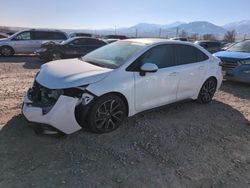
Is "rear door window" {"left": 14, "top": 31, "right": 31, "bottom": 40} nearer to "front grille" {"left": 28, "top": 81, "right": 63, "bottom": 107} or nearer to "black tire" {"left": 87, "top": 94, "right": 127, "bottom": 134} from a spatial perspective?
"front grille" {"left": 28, "top": 81, "right": 63, "bottom": 107}

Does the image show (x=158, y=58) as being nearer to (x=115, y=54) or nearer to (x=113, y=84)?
(x=115, y=54)

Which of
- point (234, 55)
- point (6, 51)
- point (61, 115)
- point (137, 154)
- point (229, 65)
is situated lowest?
point (137, 154)

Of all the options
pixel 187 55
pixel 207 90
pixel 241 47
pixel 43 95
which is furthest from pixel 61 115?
pixel 241 47

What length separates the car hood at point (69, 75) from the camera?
436cm

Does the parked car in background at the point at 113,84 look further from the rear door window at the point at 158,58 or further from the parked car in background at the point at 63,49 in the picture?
the parked car in background at the point at 63,49

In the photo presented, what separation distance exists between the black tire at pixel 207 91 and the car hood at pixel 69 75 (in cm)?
274

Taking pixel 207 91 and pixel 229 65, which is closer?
pixel 207 91

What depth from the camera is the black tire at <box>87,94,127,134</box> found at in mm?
4496

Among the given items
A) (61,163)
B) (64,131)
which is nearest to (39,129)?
(64,131)

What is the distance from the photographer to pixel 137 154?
164 inches

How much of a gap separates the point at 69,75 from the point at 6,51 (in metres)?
13.3

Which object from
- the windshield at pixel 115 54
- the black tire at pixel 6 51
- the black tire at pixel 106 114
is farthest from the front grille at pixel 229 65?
the black tire at pixel 6 51

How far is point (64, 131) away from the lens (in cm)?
435

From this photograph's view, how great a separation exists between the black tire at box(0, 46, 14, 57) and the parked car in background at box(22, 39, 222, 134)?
39.3ft
